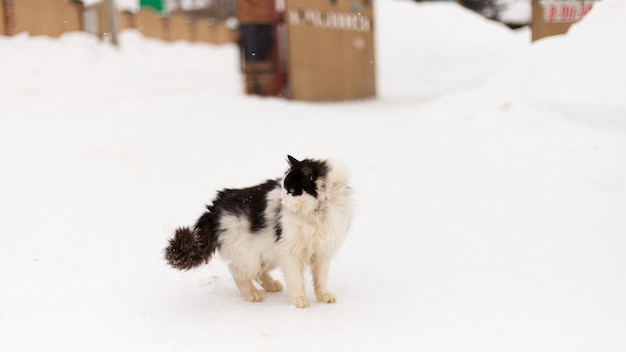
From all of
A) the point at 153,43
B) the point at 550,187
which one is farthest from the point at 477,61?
the point at 550,187

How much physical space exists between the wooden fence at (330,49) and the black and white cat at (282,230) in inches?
331

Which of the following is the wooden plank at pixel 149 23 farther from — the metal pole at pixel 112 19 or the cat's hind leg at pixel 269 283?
the cat's hind leg at pixel 269 283

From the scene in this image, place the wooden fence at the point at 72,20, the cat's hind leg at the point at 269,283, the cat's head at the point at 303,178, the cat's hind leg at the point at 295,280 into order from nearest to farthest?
1. the cat's head at the point at 303,178
2. the cat's hind leg at the point at 295,280
3. the cat's hind leg at the point at 269,283
4. the wooden fence at the point at 72,20

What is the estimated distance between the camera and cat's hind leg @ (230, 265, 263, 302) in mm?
4473

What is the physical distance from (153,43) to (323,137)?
13504mm

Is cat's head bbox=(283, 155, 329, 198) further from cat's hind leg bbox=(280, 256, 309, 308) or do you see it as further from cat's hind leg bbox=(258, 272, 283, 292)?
cat's hind leg bbox=(258, 272, 283, 292)

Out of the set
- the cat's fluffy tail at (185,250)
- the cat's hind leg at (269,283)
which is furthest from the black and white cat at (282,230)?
the cat's hind leg at (269,283)

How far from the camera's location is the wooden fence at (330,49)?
41.5 feet

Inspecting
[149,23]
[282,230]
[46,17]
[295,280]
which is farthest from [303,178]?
[149,23]

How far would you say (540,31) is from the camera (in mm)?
10805

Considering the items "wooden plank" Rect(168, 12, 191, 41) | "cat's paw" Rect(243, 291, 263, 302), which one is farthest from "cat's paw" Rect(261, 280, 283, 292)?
"wooden plank" Rect(168, 12, 191, 41)

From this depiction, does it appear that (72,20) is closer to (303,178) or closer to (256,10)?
(256,10)

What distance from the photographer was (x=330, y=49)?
541 inches

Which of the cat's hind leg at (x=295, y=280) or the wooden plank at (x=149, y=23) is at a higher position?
the wooden plank at (x=149, y=23)
